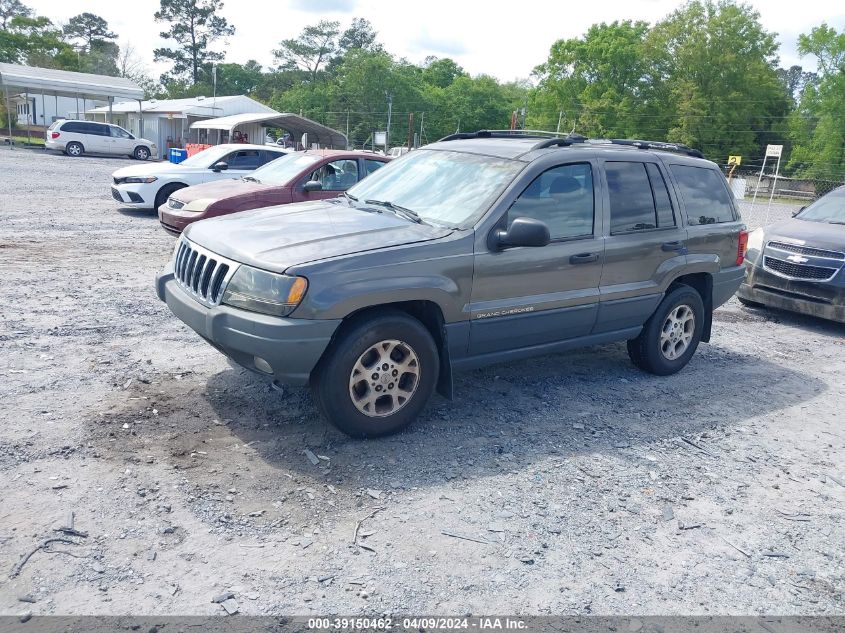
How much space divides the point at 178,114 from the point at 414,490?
1684 inches

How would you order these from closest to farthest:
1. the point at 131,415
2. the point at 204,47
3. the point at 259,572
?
1. the point at 259,572
2. the point at 131,415
3. the point at 204,47

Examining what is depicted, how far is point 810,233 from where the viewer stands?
8.66 m

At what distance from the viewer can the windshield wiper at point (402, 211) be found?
16.0 feet

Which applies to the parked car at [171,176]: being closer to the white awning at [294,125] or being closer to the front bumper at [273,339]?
the front bumper at [273,339]

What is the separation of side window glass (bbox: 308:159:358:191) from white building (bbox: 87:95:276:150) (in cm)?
2942

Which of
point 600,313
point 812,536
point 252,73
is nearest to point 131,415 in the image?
point 600,313

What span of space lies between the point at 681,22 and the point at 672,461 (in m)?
63.2

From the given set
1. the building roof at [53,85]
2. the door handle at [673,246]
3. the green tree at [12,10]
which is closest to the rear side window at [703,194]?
the door handle at [673,246]

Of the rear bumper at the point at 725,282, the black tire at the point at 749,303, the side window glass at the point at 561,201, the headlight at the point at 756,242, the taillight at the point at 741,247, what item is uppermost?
the side window glass at the point at 561,201

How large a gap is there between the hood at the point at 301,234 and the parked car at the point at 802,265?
578cm

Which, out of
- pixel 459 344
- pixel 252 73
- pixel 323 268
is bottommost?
pixel 459 344

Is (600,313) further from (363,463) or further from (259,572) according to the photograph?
(259,572)

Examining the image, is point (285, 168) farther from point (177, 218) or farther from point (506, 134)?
point (506, 134)

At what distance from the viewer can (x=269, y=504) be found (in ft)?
12.0
